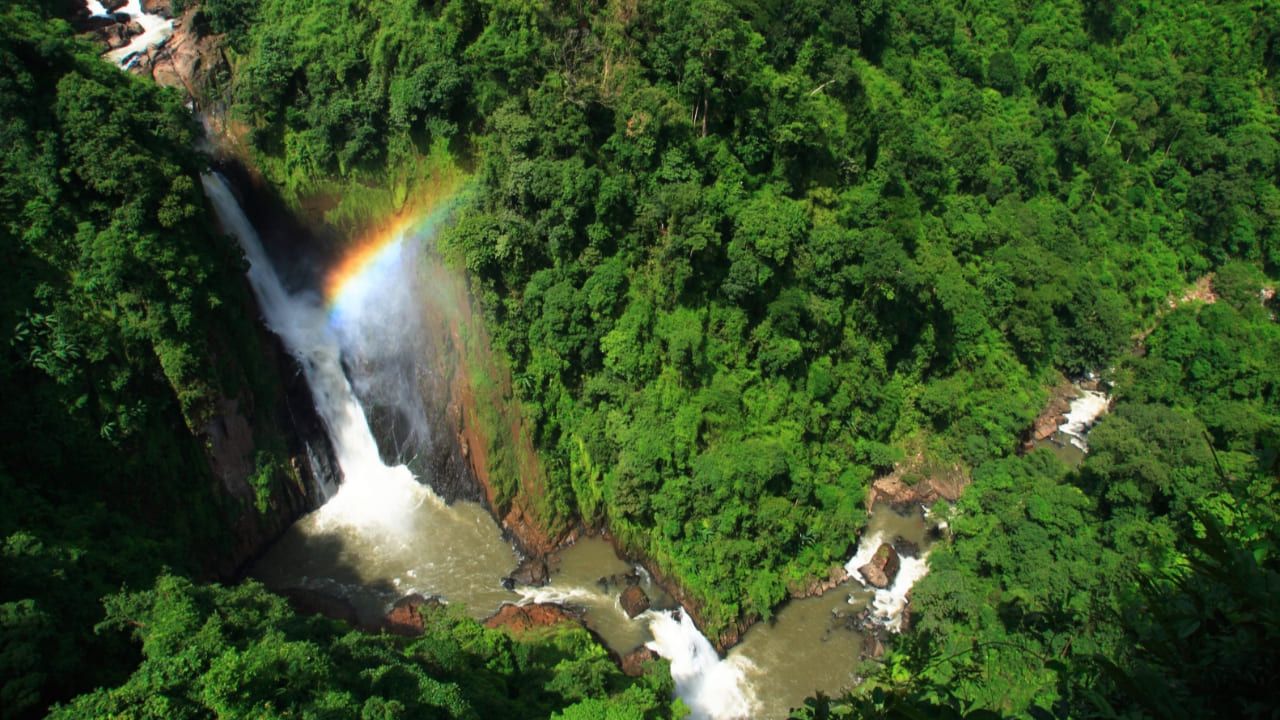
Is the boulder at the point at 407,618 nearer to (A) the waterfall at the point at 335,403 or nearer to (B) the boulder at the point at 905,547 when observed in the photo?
(A) the waterfall at the point at 335,403

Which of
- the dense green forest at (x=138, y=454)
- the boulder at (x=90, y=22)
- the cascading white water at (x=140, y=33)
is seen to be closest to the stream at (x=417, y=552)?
the dense green forest at (x=138, y=454)

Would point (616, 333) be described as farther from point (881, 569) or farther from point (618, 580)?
point (881, 569)

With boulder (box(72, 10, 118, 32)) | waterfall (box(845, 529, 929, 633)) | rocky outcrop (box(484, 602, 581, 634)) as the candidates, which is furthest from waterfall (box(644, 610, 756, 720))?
boulder (box(72, 10, 118, 32))

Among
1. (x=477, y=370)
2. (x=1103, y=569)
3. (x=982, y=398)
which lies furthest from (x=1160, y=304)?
(x=477, y=370)

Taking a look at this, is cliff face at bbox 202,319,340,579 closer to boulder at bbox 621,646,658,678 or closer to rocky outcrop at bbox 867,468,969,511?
boulder at bbox 621,646,658,678

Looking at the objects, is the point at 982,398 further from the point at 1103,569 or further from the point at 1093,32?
the point at 1093,32

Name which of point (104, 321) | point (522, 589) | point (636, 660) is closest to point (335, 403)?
point (104, 321)
